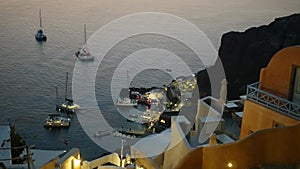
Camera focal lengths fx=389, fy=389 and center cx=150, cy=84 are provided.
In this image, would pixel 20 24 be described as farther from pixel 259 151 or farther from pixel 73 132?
pixel 259 151

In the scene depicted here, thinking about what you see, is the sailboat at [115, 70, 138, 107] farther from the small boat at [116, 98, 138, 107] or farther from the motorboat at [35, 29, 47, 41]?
the motorboat at [35, 29, 47, 41]

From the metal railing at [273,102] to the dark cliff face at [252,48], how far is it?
1248 centimetres

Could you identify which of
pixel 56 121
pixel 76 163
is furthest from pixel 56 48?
pixel 76 163

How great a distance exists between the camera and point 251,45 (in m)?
23.2

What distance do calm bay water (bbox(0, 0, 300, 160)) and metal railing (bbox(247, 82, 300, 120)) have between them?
13.0m

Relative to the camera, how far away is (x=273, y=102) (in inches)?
222

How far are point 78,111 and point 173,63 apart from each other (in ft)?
50.1

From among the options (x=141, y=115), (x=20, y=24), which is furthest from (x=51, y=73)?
(x=20, y=24)

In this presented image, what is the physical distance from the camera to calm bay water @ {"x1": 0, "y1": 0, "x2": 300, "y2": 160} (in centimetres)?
2297

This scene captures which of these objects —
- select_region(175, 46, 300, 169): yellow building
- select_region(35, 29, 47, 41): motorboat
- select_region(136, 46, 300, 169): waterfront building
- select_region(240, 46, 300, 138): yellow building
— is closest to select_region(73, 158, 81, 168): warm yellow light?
select_region(136, 46, 300, 169): waterfront building

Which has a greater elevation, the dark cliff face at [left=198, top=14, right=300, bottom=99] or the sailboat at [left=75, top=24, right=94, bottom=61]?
the dark cliff face at [left=198, top=14, right=300, bottom=99]

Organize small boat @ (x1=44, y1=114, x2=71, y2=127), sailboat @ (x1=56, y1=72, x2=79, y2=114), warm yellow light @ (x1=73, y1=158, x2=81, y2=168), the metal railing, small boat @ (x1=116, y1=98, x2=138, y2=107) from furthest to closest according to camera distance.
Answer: small boat @ (x1=116, y1=98, x2=138, y2=107) < sailboat @ (x1=56, y1=72, x2=79, y2=114) < small boat @ (x1=44, y1=114, x2=71, y2=127) < warm yellow light @ (x1=73, y1=158, x2=81, y2=168) < the metal railing

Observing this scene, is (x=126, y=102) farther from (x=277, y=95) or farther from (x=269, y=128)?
(x=269, y=128)

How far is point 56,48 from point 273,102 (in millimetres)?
40241
